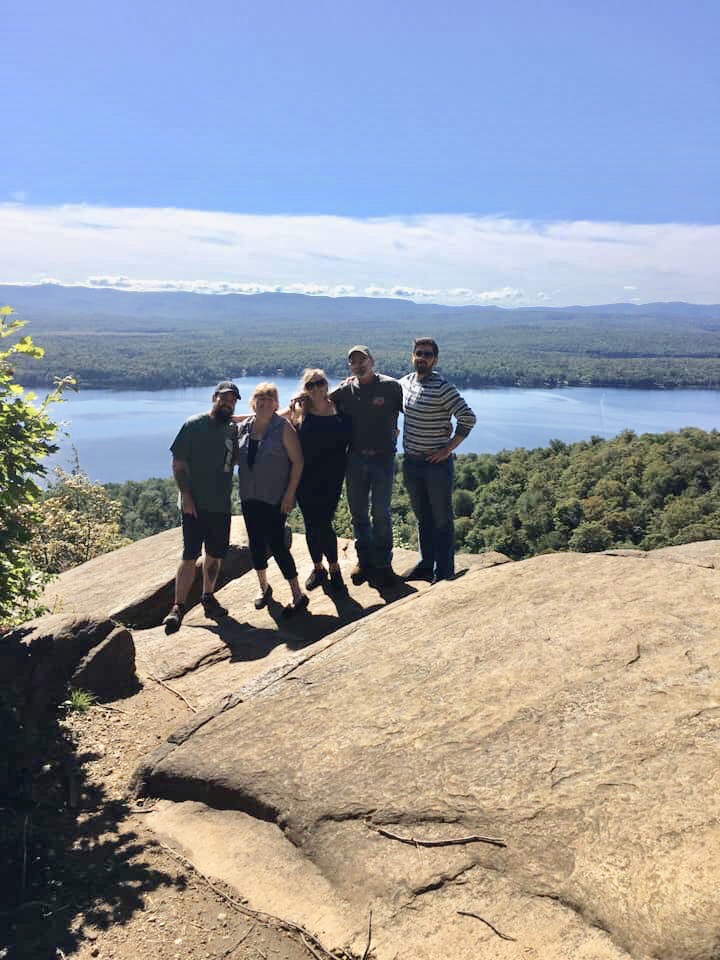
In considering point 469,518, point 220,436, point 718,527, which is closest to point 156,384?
point 469,518

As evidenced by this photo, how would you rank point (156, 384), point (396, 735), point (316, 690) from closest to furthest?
point (396, 735), point (316, 690), point (156, 384)

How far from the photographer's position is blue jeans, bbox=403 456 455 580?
554 cm

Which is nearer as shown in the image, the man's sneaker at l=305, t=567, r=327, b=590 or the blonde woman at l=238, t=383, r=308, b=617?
the blonde woman at l=238, t=383, r=308, b=617

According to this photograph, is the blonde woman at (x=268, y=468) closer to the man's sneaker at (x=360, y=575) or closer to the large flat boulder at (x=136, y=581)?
the man's sneaker at (x=360, y=575)

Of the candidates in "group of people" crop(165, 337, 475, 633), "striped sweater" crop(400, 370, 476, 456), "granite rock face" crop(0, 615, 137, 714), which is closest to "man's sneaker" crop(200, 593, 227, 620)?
"group of people" crop(165, 337, 475, 633)

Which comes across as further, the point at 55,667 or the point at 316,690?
the point at 55,667

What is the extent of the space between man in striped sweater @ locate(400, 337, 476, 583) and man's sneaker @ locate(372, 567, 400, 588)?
469 millimetres

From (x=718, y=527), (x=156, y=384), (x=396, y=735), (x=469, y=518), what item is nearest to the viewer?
(x=396, y=735)

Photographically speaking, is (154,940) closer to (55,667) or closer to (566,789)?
(566,789)

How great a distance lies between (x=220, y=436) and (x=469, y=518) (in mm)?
38950

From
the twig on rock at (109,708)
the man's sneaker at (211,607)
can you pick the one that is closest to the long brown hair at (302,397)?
the man's sneaker at (211,607)

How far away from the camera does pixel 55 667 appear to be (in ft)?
15.5

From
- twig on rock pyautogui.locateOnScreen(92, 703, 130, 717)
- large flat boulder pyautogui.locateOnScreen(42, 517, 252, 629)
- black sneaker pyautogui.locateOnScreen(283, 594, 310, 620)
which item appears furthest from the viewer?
large flat boulder pyautogui.locateOnScreen(42, 517, 252, 629)

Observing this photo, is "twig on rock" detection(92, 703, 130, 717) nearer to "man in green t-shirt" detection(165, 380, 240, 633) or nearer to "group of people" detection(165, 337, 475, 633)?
"man in green t-shirt" detection(165, 380, 240, 633)
